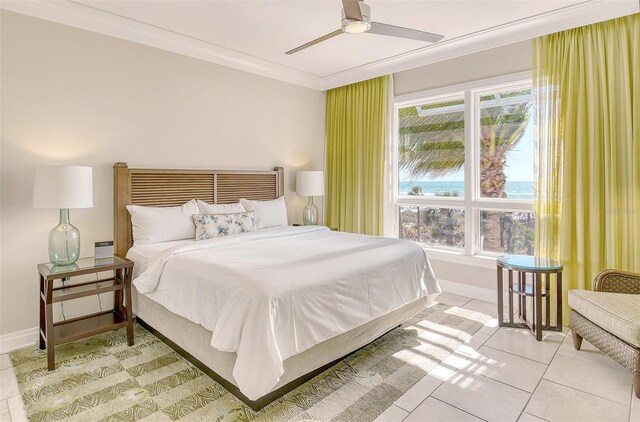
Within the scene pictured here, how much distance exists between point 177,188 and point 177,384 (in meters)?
2.10

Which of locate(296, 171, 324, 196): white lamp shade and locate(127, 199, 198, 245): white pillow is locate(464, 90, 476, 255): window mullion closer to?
locate(296, 171, 324, 196): white lamp shade

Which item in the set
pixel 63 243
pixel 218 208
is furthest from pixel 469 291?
pixel 63 243

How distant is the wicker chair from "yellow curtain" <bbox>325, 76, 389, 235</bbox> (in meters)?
2.42

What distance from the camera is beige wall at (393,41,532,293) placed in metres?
3.63

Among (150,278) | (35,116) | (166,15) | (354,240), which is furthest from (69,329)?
(166,15)

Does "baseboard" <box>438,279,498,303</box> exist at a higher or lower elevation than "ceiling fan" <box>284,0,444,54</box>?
lower

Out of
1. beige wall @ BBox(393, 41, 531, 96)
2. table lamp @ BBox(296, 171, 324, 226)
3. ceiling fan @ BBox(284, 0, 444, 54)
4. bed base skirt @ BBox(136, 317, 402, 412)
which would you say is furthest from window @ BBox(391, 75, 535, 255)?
bed base skirt @ BBox(136, 317, 402, 412)

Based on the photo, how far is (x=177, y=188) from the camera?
12.4ft

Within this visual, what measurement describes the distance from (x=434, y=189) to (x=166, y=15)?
11.3 ft

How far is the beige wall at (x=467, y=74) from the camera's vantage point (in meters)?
3.63

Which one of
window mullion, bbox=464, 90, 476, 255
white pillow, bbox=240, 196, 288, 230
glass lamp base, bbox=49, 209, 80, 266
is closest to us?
glass lamp base, bbox=49, 209, 80, 266

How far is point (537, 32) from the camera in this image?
3.35 meters

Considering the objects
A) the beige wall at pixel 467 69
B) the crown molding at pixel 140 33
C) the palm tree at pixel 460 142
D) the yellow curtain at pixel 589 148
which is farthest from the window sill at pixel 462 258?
the crown molding at pixel 140 33

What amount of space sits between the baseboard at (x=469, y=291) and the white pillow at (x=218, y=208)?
2602 millimetres
